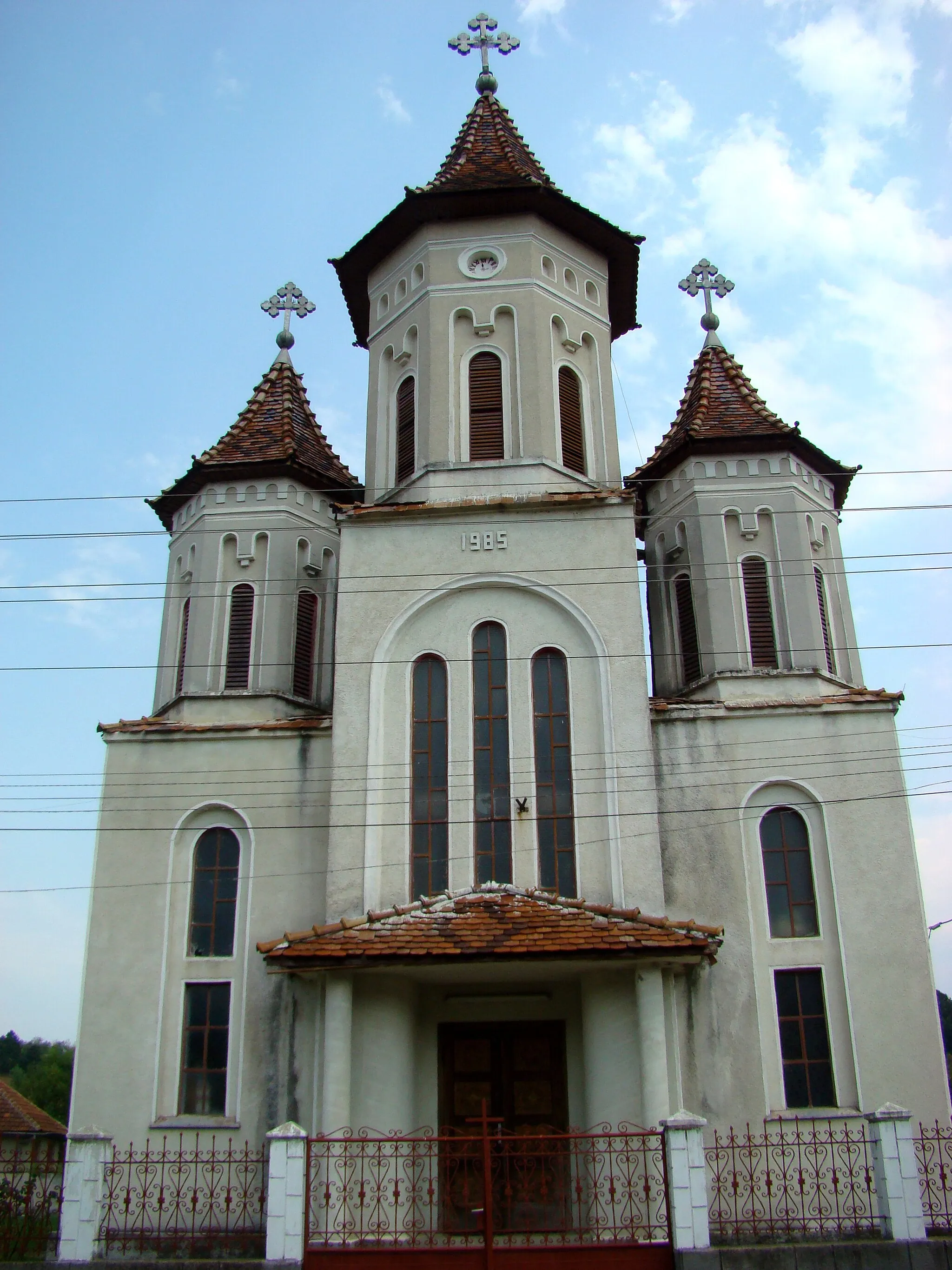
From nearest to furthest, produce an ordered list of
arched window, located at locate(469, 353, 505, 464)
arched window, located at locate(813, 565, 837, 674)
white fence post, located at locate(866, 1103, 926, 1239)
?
white fence post, located at locate(866, 1103, 926, 1239)
arched window, located at locate(813, 565, 837, 674)
arched window, located at locate(469, 353, 505, 464)

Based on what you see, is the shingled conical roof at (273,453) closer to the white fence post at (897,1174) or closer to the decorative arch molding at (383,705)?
the decorative arch molding at (383,705)

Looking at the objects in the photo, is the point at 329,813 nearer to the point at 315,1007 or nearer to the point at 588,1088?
the point at 315,1007

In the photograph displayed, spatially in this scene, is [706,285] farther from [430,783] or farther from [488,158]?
[430,783]

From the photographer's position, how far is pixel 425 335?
21547 mm

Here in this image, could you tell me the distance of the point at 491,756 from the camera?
17.9 metres

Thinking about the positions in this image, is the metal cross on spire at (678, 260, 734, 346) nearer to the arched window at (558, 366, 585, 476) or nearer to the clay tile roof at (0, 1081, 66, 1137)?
the arched window at (558, 366, 585, 476)

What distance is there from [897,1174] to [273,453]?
15570 mm

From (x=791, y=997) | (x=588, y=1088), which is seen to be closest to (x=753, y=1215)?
(x=588, y=1088)

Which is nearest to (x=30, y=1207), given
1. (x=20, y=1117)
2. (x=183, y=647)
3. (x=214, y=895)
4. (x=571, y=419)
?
(x=214, y=895)

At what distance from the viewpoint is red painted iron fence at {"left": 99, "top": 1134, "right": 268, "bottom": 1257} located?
50.4 feet

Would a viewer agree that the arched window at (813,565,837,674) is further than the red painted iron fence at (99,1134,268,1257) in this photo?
Yes

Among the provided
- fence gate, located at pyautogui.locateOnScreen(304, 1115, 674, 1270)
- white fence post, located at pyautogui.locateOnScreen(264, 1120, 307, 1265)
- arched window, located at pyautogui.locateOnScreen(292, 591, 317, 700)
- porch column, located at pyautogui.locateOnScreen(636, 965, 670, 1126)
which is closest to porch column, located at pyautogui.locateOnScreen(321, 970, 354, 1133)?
fence gate, located at pyautogui.locateOnScreen(304, 1115, 674, 1270)

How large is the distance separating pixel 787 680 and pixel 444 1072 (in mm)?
8095

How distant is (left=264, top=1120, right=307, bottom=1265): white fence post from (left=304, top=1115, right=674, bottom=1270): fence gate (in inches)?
6.5
